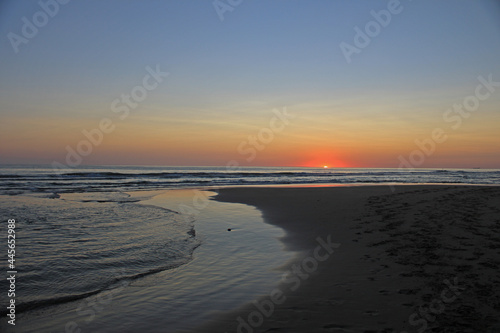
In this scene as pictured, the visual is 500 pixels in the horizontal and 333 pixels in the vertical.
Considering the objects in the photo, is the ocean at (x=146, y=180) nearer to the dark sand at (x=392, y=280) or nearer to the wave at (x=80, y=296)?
the wave at (x=80, y=296)

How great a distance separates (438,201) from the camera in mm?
14219

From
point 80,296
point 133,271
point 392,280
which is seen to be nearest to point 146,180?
point 133,271

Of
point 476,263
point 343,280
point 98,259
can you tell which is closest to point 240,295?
point 343,280

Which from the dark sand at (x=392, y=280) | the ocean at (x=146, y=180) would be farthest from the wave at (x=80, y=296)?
the ocean at (x=146, y=180)

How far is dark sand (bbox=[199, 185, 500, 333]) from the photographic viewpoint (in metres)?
4.41

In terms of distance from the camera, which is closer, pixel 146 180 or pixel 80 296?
pixel 80 296

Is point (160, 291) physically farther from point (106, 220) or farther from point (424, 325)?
point (106, 220)

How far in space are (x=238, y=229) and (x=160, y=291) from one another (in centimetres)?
630

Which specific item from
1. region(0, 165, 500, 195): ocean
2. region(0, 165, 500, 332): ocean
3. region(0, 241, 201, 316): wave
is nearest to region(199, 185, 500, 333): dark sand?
region(0, 165, 500, 332): ocean

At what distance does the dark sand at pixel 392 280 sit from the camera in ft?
14.5

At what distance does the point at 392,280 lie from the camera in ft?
19.5

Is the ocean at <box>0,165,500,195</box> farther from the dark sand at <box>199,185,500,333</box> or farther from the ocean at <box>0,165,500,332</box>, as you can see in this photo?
the dark sand at <box>199,185,500,333</box>

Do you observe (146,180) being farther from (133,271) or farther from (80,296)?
(80,296)

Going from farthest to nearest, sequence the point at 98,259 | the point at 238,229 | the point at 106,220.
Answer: the point at 106,220 < the point at 238,229 < the point at 98,259
